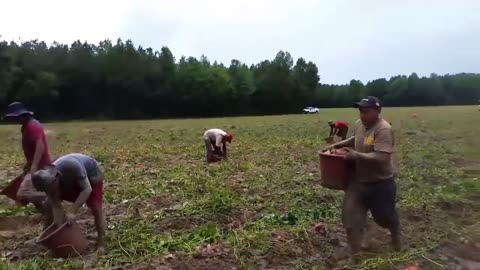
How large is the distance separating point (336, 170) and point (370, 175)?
13.7 inches

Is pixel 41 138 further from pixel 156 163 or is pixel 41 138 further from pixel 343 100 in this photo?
pixel 343 100

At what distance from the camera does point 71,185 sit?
6.05m

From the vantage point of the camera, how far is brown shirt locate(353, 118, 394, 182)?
579cm

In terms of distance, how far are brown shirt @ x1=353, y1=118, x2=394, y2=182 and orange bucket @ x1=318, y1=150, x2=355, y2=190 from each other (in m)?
0.10

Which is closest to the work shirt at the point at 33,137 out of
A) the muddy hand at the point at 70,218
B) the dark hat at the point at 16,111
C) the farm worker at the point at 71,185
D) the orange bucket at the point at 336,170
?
the dark hat at the point at 16,111

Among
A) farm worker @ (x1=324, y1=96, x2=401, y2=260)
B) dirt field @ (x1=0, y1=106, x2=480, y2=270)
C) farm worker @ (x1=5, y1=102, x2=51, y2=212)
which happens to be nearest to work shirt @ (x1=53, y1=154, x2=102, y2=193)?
farm worker @ (x1=5, y1=102, x2=51, y2=212)

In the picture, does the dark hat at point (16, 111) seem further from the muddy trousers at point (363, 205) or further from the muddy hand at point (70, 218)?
the muddy trousers at point (363, 205)

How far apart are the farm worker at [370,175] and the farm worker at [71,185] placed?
263cm

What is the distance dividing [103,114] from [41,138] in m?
57.0

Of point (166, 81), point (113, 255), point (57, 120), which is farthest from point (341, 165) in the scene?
point (166, 81)

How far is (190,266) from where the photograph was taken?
5586mm

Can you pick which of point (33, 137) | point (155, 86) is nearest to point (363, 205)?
point (33, 137)

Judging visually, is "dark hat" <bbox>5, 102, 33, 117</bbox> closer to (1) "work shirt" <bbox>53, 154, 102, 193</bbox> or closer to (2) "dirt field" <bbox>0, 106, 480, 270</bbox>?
(1) "work shirt" <bbox>53, 154, 102, 193</bbox>

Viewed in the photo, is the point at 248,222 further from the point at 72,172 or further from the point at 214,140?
the point at 214,140
